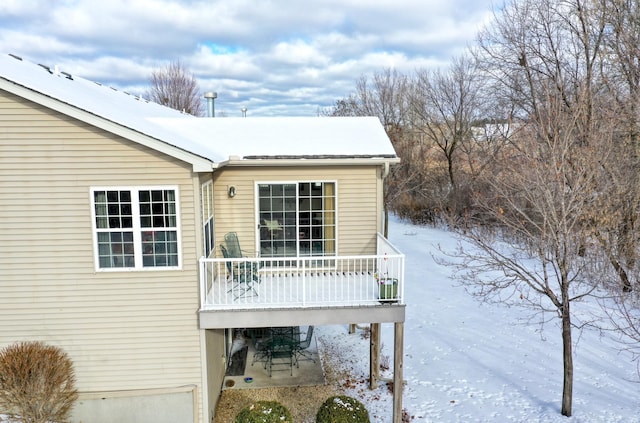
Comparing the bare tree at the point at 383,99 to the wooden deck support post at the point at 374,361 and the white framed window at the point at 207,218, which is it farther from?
the white framed window at the point at 207,218

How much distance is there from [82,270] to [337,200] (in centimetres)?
494

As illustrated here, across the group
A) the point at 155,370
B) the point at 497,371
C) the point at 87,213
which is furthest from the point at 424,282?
the point at 87,213

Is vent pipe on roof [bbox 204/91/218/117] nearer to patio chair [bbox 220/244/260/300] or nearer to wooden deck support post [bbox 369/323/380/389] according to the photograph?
patio chair [bbox 220/244/260/300]

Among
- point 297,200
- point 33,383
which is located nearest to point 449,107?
point 297,200

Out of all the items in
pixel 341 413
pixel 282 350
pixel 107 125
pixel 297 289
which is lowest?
pixel 282 350

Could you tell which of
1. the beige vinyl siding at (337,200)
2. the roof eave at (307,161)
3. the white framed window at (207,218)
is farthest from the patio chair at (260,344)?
the roof eave at (307,161)

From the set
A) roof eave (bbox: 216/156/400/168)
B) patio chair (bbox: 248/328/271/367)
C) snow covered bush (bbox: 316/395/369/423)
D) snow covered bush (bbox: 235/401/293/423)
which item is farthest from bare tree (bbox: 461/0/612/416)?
patio chair (bbox: 248/328/271/367)

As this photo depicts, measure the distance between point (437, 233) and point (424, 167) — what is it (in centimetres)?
701

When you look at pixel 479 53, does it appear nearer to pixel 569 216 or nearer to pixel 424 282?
pixel 424 282

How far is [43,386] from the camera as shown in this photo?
6516 millimetres

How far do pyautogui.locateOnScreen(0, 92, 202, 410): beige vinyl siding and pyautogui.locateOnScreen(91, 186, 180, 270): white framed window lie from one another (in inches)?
5.0

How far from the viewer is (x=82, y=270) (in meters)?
6.87

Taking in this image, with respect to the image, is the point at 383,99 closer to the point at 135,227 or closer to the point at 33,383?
the point at 135,227

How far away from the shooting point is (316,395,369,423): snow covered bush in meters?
6.77
